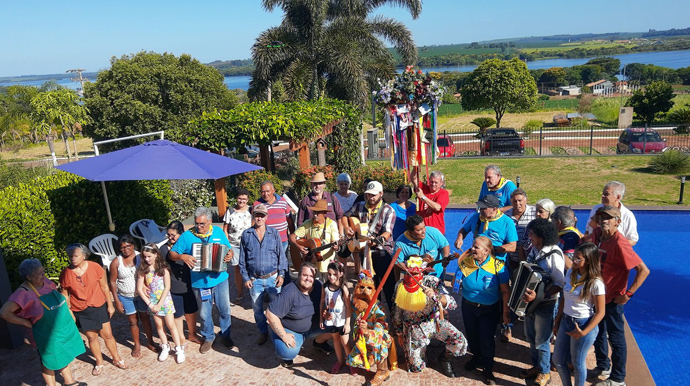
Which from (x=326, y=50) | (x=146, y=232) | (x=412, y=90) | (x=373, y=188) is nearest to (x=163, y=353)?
(x=146, y=232)

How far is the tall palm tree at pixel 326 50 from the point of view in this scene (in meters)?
16.5

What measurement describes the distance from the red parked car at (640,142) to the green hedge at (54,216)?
1759 centimetres

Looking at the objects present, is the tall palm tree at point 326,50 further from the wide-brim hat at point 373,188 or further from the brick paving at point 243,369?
the brick paving at point 243,369

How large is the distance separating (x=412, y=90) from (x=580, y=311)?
11.0 ft

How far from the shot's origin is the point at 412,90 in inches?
239

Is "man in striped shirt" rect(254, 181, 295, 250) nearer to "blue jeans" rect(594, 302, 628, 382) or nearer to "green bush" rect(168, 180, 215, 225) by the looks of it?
"blue jeans" rect(594, 302, 628, 382)

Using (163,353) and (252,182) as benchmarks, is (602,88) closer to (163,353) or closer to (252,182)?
(252,182)

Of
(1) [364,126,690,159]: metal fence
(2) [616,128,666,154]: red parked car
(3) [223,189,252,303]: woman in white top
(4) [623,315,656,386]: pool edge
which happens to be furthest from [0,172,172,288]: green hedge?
(2) [616,128,666,154]: red parked car

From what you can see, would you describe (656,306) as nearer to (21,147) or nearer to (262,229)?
(262,229)

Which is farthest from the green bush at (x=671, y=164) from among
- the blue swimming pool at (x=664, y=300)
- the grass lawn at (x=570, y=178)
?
the blue swimming pool at (x=664, y=300)

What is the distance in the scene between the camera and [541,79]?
95000 mm

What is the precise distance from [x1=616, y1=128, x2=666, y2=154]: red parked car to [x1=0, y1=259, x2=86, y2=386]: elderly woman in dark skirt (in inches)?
751

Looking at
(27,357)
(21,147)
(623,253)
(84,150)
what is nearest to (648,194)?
(623,253)

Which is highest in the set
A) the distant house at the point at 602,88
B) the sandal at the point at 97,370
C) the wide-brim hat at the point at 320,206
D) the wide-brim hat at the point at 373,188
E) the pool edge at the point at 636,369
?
the wide-brim hat at the point at 373,188
